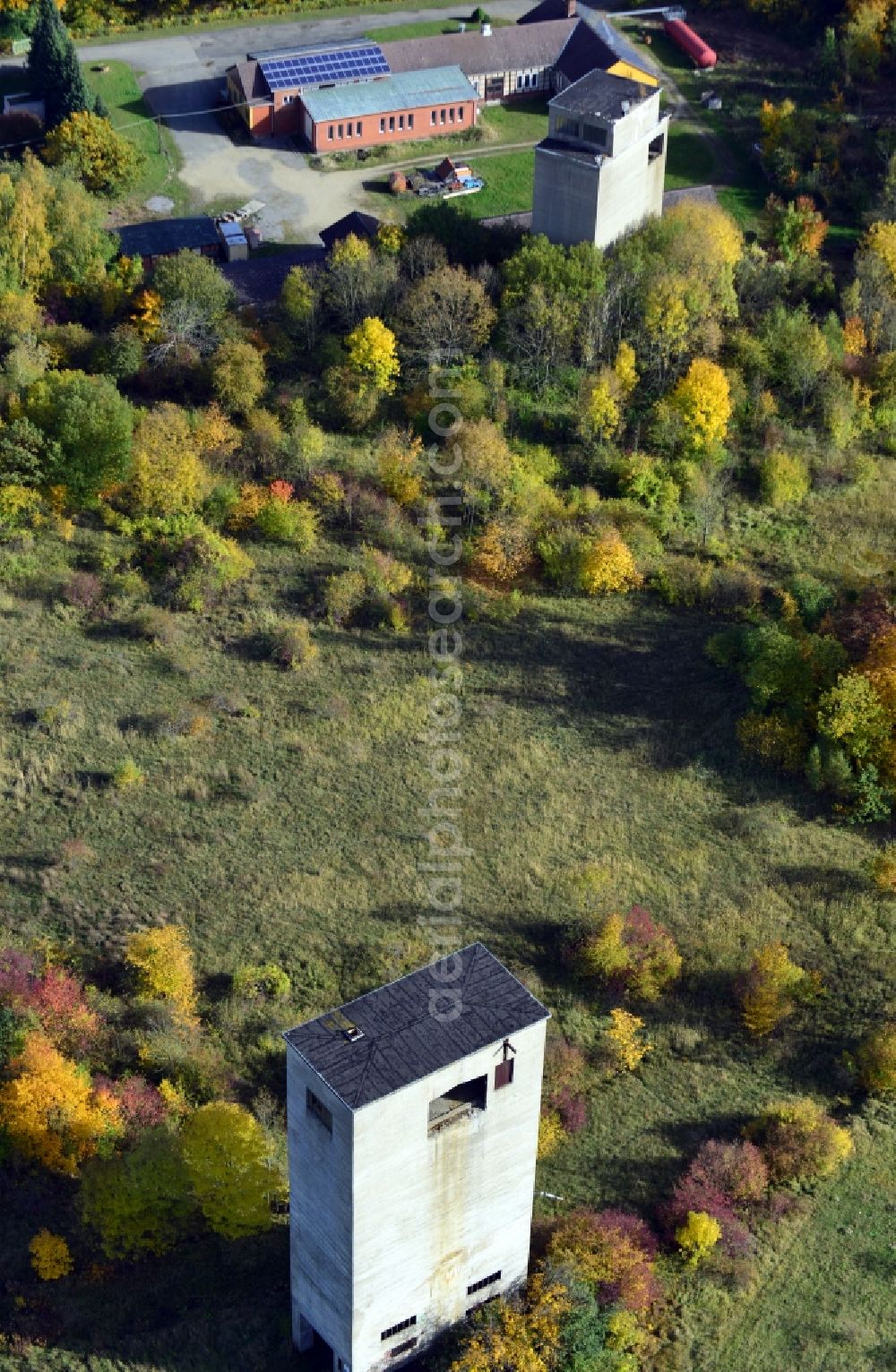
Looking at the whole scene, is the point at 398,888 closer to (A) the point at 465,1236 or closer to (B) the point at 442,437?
(A) the point at 465,1236

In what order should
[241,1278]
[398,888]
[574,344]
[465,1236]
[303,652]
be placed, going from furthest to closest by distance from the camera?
[574,344] → [303,652] → [398,888] → [241,1278] → [465,1236]

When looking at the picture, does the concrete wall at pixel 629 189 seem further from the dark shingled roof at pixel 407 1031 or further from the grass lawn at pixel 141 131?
the dark shingled roof at pixel 407 1031

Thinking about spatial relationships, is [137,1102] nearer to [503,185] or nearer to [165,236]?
[165,236]

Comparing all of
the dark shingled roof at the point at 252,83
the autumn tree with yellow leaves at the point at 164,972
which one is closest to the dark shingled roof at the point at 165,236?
the dark shingled roof at the point at 252,83

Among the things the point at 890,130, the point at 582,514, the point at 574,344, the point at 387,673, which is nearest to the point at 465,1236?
the point at 387,673

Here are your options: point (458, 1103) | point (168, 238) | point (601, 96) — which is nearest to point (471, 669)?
point (458, 1103)

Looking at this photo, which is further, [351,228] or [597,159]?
[351,228]
